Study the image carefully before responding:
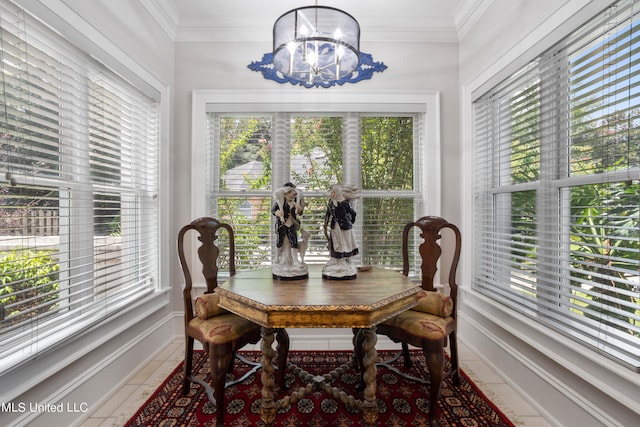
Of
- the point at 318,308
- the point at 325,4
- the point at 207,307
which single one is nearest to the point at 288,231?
the point at 318,308

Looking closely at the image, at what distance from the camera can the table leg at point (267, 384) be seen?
1.53 m

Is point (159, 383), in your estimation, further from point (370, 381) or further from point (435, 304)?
point (435, 304)

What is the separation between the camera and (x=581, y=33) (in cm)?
163

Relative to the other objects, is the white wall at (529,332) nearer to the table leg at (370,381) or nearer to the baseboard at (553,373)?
the baseboard at (553,373)

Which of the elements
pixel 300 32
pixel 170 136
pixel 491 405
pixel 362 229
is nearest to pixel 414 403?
pixel 491 405

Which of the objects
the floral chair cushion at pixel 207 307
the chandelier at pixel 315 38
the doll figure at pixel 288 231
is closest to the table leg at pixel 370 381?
the doll figure at pixel 288 231

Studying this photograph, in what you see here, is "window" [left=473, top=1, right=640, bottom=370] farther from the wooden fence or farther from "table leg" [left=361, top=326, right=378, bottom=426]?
the wooden fence

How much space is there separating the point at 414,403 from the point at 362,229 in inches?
57.3

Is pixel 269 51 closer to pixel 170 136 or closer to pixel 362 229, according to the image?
pixel 170 136

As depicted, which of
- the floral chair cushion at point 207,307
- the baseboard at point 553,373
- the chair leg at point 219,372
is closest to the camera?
the baseboard at point 553,373

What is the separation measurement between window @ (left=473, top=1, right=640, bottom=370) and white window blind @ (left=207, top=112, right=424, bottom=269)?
0.82 meters

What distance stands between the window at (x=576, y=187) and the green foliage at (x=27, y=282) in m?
2.77

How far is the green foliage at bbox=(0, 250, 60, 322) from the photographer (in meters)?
1.40

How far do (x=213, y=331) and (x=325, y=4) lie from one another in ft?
8.77
